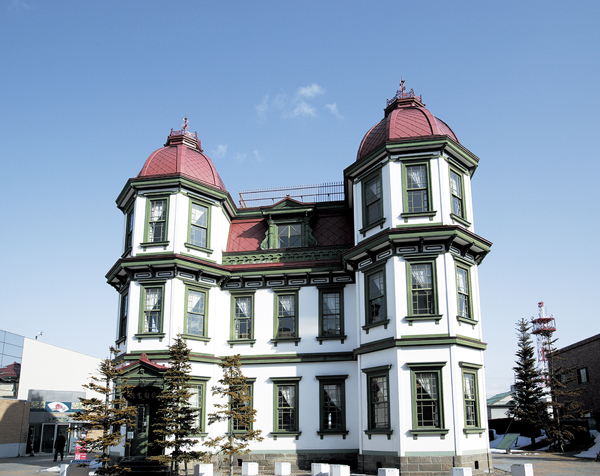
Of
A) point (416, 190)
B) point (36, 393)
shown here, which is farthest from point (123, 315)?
point (36, 393)

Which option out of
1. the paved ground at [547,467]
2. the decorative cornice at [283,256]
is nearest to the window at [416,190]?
the decorative cornice at [283,256]

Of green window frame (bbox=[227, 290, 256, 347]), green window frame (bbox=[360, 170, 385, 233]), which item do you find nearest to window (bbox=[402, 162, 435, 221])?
green window frame (bbox=[360, 170, 385, 233])

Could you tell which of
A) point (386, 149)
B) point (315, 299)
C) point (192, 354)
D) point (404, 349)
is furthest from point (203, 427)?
point (386, 149)

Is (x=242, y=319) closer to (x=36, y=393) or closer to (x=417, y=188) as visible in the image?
(x=417, y=188)

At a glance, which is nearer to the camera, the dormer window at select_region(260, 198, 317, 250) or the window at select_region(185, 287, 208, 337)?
the window at select_region(185, 287, 208, 337)

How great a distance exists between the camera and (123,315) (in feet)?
79.6

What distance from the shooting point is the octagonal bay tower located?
62.5 ft

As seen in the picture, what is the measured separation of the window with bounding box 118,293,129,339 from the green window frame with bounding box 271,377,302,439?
7.13m

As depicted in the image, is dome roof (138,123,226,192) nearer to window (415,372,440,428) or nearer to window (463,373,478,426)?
window (415,372,440,428)

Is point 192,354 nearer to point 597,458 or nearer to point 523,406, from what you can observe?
point 597,458

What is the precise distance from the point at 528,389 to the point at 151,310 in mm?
26211

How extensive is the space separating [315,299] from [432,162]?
7937 millimetres

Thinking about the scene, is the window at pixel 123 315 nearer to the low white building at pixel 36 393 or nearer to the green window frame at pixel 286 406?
the green window frame at pixel 286 406

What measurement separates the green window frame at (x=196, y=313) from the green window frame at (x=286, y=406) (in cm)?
381
